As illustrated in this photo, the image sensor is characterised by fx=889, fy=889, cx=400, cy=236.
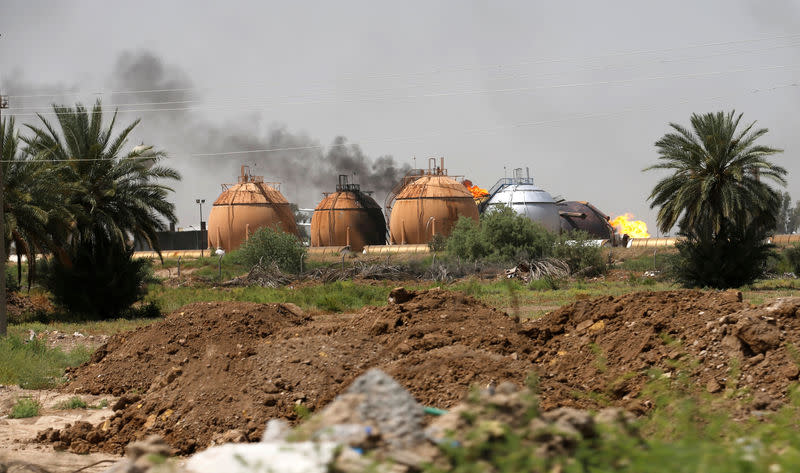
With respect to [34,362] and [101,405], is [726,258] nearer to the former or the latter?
[34,362]

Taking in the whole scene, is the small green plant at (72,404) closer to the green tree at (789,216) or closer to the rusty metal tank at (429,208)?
the rusty metal tank at (429,208)

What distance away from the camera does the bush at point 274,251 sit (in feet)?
160

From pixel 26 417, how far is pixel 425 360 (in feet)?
18.9

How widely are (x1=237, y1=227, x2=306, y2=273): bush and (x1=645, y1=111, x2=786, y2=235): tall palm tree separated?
22.8 metres

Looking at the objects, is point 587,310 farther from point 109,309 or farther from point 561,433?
point 109,309

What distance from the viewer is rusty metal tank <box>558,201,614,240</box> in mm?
72250

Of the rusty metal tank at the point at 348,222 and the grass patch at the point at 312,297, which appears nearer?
the grass patch at the point at 312,297

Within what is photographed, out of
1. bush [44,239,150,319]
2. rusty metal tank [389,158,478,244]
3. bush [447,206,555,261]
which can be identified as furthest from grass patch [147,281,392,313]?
rusty metal tank [389,158,478,244]

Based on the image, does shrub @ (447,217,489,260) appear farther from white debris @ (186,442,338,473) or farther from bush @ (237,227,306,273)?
white debris @ (186,442,338,473)

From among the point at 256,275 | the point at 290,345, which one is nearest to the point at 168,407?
the point at 290,345

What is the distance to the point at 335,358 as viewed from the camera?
38.1 ft

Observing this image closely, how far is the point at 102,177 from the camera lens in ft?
96.3

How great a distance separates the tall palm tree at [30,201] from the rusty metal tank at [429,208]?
3832 cm

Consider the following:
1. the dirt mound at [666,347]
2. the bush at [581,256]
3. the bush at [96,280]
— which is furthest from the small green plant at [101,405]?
the bush at [581,256]
